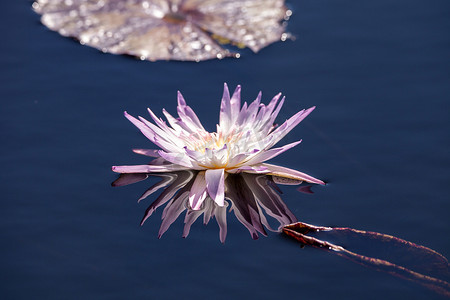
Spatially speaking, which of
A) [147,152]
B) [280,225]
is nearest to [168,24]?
[147,152]

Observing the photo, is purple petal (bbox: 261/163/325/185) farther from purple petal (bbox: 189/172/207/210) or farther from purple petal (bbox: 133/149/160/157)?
purple petal (bbox: 133/149/160/157)

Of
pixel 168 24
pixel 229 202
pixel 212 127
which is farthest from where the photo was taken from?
pixel 168 24

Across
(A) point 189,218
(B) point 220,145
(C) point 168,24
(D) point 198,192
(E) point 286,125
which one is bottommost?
(A) point 189,218

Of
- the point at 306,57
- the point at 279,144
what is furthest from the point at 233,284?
the point at 306,57

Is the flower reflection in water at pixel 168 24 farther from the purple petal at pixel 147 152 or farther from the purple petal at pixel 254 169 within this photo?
the purple petal at pixel 254 169

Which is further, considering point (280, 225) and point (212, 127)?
point (212, 127)

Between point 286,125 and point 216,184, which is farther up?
point 286,125

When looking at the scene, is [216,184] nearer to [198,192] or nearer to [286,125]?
[198,192]
